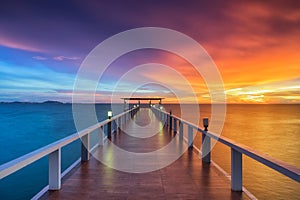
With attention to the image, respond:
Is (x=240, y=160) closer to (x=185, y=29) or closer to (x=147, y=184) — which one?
(x=147, y=184)

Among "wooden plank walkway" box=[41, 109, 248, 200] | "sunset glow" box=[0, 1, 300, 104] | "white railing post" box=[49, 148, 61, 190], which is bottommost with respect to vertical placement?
"wooden plank walkway" box=[41, 109, 248, 200]

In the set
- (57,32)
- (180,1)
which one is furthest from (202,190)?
(57,32)

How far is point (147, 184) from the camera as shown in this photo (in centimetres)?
361

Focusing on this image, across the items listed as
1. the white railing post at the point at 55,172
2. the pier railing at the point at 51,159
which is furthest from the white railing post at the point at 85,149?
the white railing post at the point at 55,172

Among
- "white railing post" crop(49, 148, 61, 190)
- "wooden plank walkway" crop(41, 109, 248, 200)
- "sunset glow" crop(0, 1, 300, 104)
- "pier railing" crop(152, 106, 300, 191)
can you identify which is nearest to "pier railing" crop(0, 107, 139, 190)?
"white railing post" crop(49, 148, 61, 190)

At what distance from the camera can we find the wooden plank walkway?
3172 mm

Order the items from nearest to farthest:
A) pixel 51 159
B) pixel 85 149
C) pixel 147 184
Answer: pixel 51 159 → pixel 147 184 → pixel 85 149

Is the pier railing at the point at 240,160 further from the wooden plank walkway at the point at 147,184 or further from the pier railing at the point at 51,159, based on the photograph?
the pier railing at the point at 51,159

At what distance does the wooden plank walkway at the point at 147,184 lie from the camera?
317 centimetres

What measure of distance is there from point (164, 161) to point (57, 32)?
22.3 ft

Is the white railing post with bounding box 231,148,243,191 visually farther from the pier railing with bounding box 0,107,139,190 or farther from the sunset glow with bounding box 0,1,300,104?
the sunset glow with bounding box 0,1,300,104

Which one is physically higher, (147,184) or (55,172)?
(55,172)

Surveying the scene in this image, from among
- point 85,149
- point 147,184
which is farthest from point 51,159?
point 85,149

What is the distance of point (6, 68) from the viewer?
604 inches
